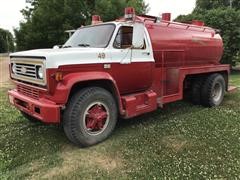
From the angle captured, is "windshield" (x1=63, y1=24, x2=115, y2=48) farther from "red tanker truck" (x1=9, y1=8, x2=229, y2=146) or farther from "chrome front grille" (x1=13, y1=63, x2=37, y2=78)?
"chrome front grille" (x1=13, y1=63, x2=37, y2=78)

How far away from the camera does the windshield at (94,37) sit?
216 inches

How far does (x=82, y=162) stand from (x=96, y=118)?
0.86 m

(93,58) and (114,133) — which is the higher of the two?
(93,58)

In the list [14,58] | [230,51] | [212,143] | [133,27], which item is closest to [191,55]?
[133,27]

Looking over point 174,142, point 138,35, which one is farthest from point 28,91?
point 174,142

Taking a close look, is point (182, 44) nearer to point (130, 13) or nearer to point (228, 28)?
point (130, 13)

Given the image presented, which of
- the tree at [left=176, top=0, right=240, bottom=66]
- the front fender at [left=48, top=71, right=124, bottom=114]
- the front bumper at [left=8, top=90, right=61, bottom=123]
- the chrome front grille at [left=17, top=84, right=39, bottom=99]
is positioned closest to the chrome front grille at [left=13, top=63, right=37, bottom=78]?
the chrome front grille at [left=17, top=84, right=39, bottom=99]

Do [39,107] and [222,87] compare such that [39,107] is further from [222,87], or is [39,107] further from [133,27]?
[222,87]

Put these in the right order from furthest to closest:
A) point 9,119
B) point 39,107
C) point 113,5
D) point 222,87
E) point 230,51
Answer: point 113,5 → point 230,51 → point 222,87 → point 9,119 → point 39,107

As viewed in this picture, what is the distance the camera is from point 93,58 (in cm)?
492

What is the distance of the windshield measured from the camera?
18.0 feet

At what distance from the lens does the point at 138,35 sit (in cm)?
564

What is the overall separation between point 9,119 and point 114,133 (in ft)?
8.72

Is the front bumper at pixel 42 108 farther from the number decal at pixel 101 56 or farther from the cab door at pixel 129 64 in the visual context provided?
the cab door at pixel 129 64
